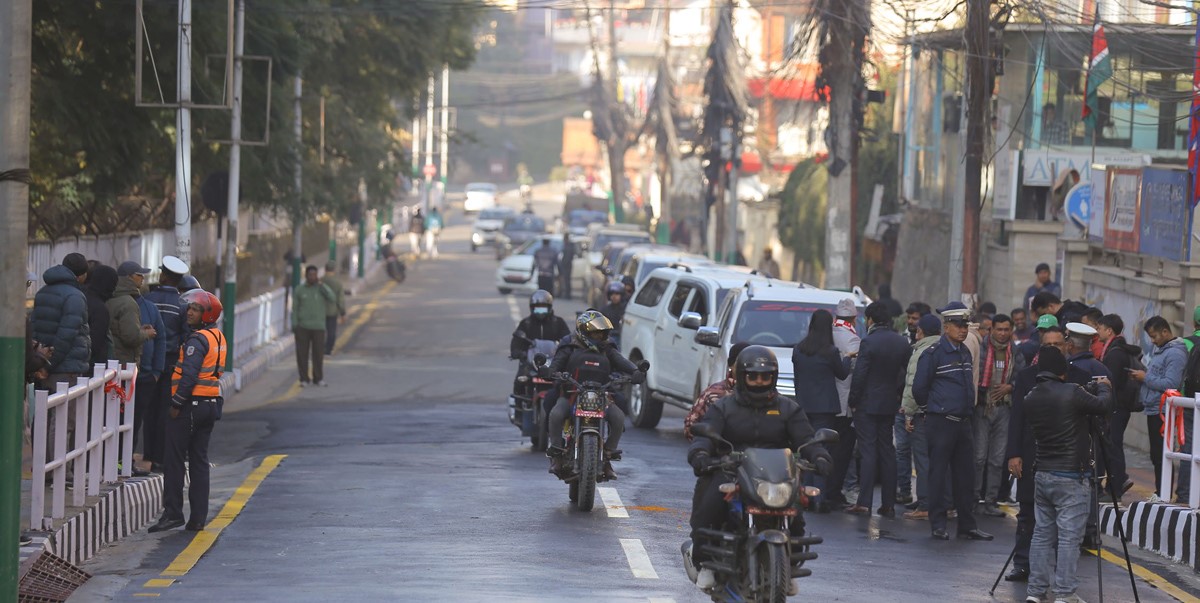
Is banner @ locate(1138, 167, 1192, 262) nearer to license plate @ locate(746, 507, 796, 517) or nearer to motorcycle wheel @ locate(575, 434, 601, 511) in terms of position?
motorcycle wheel @ locate(575, 434, 601, 511)

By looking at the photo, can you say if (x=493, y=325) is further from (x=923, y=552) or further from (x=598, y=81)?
(x=598, y=81)

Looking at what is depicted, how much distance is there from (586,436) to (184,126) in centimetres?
1052

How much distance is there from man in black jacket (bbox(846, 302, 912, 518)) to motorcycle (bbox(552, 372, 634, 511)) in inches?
74.7

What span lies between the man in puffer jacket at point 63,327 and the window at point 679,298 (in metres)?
9.04

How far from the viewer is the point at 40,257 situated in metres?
21.3

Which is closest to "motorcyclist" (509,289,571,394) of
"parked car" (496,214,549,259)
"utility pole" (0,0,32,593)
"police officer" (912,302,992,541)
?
"police officer" (912,302,992,541)

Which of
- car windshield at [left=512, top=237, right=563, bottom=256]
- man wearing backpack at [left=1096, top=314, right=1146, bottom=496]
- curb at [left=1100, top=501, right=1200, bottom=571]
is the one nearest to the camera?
curb at [left=1100, top=501, right=1200, bottom=571]

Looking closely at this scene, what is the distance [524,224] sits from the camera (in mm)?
67500

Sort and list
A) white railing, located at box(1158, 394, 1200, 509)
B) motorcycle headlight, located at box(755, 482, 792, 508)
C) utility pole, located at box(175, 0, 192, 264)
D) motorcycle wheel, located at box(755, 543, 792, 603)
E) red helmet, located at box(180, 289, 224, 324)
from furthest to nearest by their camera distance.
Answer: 1. utility pole, located at box(175, 0, 192, 264)
2. white railing, located at box(1158, 394, 1200, 509)
3. red helmet, located at box(180, 289, 224, 324)
4. motorcycle headlight, located at box(755, 482, 792, 508)
5. motorcycle wheel, located at box(755, 543, 792, 603)

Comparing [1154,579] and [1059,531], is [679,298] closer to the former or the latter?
[1154,579]

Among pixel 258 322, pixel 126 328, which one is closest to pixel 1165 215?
pixel 126 328

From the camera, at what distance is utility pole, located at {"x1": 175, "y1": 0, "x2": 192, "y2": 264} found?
A: 2125 cm

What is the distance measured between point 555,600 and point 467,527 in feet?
9.91

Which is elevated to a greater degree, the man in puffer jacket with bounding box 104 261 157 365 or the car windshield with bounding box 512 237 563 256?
the man in puffer jacket with bounding box 104 261 157 365
